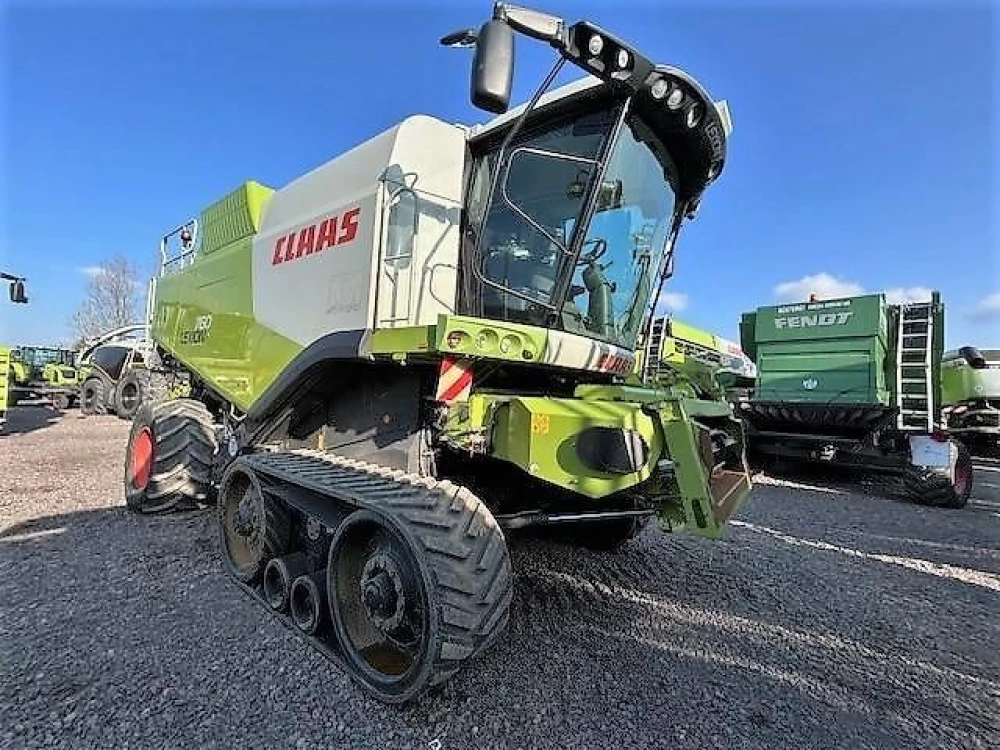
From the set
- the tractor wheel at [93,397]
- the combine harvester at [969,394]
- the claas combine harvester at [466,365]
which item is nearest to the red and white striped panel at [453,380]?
the claas combine harvester at [466,365]

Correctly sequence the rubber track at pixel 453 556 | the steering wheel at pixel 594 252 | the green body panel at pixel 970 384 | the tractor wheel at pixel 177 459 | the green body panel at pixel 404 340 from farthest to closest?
the green body panel at pixel 970 384
the tractor wheel at pixel 177 459
the steering wheel at pixel 594 252
the green body panel at pixel 404 340
the rubber track at pixel 453 556

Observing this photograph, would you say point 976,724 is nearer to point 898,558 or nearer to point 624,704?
point 624,704

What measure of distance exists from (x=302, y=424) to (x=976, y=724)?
152 inches

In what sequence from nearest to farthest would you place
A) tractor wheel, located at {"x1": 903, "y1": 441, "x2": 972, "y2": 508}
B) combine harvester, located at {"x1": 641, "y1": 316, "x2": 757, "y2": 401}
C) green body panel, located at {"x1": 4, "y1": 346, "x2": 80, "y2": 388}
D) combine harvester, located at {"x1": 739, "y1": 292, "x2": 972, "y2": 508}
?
1. tractor wheel, located at {"x1": 903, "y1": 441, "x2": 972, "y2": 508}
2. combine harvester, located at {"x1": 739, "y1": 292, "x2": 972, "y2": 508}
3. combine harvester, located at {"x1": 641, "y1": 316, "x2": 757, "y2": 401}
4. green body panel, located at {"x1": 4, "y1": 346, "x2": 80, "y2": 388}

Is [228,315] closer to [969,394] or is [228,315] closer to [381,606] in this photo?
[381,606]

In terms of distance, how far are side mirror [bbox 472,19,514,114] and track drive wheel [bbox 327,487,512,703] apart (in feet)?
5.29

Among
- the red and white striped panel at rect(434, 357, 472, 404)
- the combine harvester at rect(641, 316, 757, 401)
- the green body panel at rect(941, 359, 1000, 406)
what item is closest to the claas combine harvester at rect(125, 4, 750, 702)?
the red and white striped panel at rect(434, 357, 472, 404)

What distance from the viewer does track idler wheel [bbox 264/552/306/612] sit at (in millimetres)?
3133

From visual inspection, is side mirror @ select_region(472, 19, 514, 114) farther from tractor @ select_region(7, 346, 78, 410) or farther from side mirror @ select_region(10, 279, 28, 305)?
tractor @ select_region(7, 346, 78, 410)

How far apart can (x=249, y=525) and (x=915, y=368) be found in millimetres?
8520

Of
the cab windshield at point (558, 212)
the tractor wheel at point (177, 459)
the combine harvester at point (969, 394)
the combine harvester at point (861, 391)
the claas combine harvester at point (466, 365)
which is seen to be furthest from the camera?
the combine harvester at point (969, 394)

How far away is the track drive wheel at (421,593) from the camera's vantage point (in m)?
2.31

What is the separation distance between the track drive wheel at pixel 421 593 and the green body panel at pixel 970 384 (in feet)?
40.9

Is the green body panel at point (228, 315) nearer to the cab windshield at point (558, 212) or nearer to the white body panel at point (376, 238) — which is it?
the white body panel at point (376, 238)
